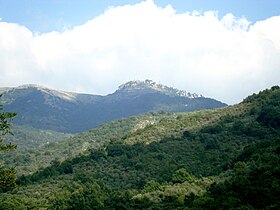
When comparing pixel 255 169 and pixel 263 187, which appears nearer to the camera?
pixel 263 187

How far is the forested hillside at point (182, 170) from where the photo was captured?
170 ft

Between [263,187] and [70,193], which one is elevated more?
[263,187]

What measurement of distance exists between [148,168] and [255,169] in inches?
1418

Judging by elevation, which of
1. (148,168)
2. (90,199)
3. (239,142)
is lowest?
(90,199)

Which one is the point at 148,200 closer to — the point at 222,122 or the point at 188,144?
the point at 188,144

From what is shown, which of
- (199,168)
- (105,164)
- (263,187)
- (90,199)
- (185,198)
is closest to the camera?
Answer: (263,187)

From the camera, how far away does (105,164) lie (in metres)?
95.0

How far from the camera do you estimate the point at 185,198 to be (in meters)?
58.1

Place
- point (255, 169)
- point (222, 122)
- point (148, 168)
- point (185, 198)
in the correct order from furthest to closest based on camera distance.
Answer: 1. point (222, 122)
2. point (148, 168)
3. point (185, 198)
4. point (255, 169)

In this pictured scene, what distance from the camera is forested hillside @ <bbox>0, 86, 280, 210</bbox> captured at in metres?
51.8

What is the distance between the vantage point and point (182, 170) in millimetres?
75438

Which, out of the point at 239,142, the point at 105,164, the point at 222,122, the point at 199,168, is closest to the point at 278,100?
the point at 222,122

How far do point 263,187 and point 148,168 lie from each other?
136ft

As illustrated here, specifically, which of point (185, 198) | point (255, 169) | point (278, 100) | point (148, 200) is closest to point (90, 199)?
point (148, 200)
